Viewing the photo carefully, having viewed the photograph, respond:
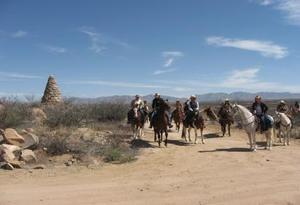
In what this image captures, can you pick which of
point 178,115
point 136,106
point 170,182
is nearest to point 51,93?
point 178,115

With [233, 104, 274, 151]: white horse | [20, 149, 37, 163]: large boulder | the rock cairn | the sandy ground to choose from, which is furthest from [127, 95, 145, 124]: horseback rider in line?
the rock cairn

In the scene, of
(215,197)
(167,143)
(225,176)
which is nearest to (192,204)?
(215,197)

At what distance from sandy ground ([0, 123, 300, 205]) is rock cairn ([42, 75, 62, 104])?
22741 mm

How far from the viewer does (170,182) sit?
14305 mm

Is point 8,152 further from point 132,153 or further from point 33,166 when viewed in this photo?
point 132,153

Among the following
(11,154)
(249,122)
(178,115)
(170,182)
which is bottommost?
(170,182)

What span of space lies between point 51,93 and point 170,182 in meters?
28.5

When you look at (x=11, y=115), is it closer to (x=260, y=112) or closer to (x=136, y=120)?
(x=136, y=120)

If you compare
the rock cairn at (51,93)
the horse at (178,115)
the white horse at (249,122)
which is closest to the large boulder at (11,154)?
the white horse at (249,122)

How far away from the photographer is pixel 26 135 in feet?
64.7

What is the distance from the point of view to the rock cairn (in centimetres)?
4123

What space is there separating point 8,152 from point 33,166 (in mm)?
1236

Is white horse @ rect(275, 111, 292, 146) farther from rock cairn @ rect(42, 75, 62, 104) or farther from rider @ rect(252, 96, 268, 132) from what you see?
rock cairn @ rect(42, 75, 62, 104)

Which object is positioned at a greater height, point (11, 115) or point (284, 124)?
point (11, 115)
